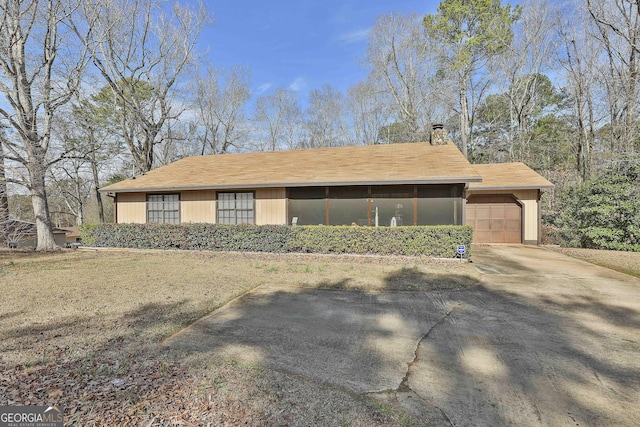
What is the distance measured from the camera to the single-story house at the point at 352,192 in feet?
32.9

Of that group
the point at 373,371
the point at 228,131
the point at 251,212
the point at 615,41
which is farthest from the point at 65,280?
the point at 615,41

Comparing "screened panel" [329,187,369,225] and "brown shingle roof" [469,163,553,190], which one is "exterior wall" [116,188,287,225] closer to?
"screened panel" [329,187,369,225]

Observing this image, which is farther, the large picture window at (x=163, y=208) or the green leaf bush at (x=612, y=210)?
the large picture window at (x=163, y=208)

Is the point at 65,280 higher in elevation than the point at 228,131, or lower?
lower

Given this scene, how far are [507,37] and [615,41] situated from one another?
517cm

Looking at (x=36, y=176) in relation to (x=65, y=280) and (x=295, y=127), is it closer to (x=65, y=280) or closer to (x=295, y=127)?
(x=65, y=280)

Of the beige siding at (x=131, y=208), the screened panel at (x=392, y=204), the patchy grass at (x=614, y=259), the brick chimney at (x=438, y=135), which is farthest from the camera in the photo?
the brick chimney at (x=438, y=135)

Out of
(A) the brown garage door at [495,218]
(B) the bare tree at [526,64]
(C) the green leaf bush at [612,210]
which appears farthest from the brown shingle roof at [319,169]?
(B) the bare tree at [526,64]

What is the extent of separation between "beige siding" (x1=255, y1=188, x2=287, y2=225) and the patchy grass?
950 centimetres

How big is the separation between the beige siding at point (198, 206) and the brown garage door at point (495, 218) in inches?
418

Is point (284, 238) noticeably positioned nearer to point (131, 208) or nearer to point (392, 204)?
point (392, 204)

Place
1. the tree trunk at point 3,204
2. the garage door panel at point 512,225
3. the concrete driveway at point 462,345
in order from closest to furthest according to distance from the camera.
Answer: the concrete driveway at point 462,345
the tree trunk at point 3,204
the garage door panel at point 512,225

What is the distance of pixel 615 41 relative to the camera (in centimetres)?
1520

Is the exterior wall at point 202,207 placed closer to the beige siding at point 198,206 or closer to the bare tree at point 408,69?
the beige siding at point 198,206
